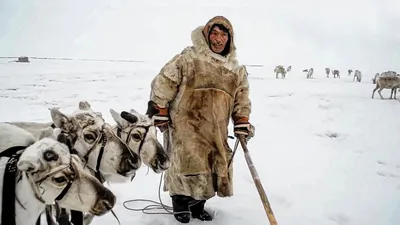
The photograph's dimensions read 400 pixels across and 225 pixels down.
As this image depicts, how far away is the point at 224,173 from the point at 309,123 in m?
3.83

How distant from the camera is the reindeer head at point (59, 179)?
1.22 metres

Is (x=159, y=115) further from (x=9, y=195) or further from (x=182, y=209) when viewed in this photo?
(x=9, y=195)

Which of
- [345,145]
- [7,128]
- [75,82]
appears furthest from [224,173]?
[75,82]

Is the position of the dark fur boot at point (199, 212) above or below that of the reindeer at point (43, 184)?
below

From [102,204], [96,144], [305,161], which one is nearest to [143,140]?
[96,144]

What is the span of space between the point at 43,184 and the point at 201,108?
1.28 metres

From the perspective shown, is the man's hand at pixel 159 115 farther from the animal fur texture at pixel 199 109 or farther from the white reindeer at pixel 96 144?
the white reindeer at pixel 96 144

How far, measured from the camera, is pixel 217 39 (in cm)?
233

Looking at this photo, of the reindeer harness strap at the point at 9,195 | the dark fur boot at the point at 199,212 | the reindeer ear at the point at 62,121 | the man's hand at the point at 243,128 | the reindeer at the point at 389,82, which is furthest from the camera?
the reindeer at the point at 389,82

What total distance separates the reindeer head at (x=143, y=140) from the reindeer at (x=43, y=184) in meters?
0.64

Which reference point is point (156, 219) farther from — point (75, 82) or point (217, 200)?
point (75, 82)

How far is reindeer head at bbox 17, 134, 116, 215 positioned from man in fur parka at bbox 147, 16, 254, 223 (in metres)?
1.01

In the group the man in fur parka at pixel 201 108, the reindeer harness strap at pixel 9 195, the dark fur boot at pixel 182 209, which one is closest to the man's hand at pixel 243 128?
the man in fur parka at pixel 201 108

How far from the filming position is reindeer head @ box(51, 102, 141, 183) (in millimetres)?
1720
